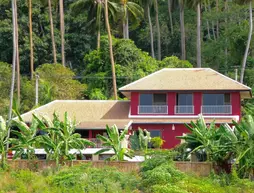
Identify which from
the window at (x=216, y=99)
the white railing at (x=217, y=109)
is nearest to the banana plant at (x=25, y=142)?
the white railing at (x=217, y=109)

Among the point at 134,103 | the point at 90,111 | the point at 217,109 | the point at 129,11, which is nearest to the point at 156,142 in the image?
the point at 134,103

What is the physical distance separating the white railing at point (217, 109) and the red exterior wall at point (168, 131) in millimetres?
1798

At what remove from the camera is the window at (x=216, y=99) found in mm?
45562

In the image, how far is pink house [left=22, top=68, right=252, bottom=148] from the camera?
4500cm

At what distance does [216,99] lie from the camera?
45.7 m

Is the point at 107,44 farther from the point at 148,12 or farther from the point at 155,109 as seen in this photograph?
the point at 155,109

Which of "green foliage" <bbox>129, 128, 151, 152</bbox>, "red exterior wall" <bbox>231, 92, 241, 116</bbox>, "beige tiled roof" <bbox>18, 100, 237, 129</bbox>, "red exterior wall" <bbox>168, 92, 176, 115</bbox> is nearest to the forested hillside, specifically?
"beige tiled roof" <bbox>18, 100, 237, 129</bbox>

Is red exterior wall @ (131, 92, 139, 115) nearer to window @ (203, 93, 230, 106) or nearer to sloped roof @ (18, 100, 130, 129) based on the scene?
sloped roof @ (18, 100, 130, 129)

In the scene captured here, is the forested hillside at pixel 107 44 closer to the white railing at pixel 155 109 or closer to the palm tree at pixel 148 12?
the palm tree at pixel 148 12

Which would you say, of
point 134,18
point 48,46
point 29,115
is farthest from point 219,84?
point 48,46

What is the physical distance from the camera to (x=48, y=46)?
221 feet

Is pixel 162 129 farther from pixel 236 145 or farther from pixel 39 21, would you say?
pixel 39 21

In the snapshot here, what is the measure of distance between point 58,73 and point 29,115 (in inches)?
395

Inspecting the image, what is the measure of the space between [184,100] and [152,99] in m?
1.99
